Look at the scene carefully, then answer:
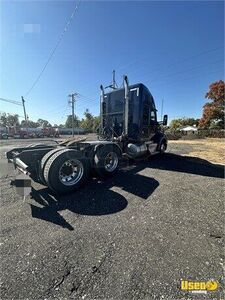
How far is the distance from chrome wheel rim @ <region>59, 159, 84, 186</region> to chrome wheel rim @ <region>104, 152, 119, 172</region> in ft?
4.33

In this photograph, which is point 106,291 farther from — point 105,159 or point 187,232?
point 105,159

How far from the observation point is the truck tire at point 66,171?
13.0 feet

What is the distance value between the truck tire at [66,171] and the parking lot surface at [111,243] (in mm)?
261

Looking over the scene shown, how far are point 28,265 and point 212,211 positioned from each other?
3.37 metres

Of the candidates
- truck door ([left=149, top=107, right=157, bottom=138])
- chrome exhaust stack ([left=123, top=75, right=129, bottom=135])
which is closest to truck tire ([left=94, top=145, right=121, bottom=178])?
chrome exhaust stack ([left=123, top=75, right=129, bottom=135])

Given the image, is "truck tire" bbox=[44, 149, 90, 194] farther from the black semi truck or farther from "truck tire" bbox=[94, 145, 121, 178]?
"truck tire" bbox=[94, 145, 121, 178]

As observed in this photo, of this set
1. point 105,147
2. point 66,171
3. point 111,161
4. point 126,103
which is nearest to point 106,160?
point 111,161

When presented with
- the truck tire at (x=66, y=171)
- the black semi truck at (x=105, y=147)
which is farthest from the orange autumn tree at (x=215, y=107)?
the truck tire at (x=66, y=171)

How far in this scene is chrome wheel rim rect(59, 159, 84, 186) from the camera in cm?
435

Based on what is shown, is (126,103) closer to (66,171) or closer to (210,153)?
(66,171)

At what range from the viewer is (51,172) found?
3.94 metres

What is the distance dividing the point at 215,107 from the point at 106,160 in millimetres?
42676

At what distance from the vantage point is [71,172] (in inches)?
179

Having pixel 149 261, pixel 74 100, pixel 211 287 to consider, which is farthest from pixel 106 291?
pixel 74 100
